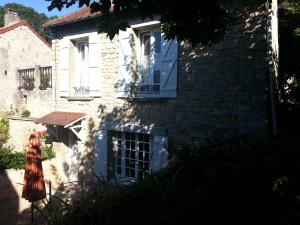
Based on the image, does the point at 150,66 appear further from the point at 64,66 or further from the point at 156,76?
the point at 64,66

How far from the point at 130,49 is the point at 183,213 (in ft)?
21.5

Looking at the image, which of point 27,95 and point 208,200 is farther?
point 27,95

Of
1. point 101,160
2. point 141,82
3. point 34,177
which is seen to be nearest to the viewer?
point 34,177

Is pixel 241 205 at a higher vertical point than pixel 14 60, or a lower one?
lower

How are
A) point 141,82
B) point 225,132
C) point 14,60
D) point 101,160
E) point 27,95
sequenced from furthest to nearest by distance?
1. point 14,60
2. point 27,95
3. point 101,160
4. point 141,82
5. point 225,132

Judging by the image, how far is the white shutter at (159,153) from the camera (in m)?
8.36

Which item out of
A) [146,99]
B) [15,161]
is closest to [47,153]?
[15,161]

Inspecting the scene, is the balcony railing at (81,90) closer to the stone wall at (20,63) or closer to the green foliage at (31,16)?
the stone wall at (20,63)

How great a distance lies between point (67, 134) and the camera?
443 inches

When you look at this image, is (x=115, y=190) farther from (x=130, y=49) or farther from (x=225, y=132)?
(x=130, y=49)

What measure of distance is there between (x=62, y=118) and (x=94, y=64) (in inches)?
75.9

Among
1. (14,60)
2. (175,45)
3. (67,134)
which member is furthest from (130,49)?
(14,60)

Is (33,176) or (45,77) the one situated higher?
(45,77)

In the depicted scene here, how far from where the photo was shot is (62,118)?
34.3 feet
